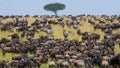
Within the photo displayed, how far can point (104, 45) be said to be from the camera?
2436 centimetres

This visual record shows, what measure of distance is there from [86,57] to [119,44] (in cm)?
500

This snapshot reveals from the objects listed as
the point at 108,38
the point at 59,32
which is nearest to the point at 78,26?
the point at 59,32

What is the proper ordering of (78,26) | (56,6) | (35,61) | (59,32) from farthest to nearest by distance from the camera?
(56,6)
(78,26)
(59,32)
(35,61)

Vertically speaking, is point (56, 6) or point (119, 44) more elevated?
point (119, 44)

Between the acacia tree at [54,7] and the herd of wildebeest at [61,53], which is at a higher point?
the herd of wildebeest at [61,53]

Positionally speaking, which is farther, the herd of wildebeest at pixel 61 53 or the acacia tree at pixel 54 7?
the acacia tree at pixel 54 7

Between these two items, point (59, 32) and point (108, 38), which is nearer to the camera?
point (108, 38)

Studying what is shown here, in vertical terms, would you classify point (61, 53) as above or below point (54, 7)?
above

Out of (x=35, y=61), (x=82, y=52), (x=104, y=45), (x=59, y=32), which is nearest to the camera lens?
(x=35, y=61)

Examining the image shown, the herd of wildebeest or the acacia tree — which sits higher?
the herd of wildebeest

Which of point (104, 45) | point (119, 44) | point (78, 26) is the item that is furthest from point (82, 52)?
point (78, 26)

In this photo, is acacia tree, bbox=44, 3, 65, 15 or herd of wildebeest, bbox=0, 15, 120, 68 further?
acacia tree, bbox=44, 3, 65, 15

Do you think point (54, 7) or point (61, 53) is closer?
point (61, 53)

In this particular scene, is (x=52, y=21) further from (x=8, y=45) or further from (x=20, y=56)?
(x=20, y=56)
